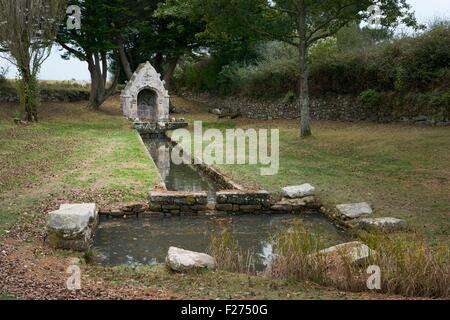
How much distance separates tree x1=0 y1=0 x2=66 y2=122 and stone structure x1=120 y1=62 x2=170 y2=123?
6667mm

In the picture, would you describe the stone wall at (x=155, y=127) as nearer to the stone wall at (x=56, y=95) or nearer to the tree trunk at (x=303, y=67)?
the tree trunk at (x=303, y=67)

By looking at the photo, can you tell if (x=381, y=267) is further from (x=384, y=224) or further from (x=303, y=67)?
(x=303, y=67)

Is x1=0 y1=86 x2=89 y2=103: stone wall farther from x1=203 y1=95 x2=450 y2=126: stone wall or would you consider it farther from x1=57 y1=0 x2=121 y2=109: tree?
x1=203 y1=95 x2=450 y2=126: stone wall

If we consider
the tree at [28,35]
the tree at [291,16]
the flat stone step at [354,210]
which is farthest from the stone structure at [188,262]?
the tree at [28,35]

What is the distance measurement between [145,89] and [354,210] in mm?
25268

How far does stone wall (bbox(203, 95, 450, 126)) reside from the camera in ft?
68.4

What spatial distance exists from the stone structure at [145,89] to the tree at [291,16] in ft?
35.5

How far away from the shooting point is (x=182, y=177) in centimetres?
1506

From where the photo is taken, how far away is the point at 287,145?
19375mm

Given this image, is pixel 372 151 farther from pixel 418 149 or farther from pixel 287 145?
pixel 287 145

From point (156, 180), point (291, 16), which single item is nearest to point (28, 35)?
point (291, 16)

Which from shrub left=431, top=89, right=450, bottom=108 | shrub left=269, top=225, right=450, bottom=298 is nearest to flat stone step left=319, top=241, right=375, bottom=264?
shrub left=269, top=225, right=450, bottom=298

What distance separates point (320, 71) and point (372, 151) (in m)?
12.3

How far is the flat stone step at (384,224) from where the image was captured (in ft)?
27.7
